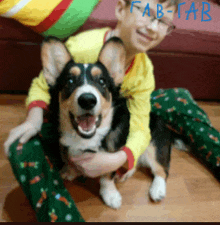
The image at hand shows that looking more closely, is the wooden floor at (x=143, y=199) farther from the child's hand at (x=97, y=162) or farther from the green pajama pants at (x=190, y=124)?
the child's hand at (x=97, y=162)

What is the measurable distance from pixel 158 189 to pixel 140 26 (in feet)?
3.07

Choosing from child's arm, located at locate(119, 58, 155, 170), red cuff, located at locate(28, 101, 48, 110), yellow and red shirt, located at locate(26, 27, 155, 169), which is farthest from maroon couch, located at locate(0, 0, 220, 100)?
red cuff, located at locate(28, 101, 48, 110)

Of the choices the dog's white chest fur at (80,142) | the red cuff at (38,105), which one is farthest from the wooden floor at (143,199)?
the red cuff at (38,105)

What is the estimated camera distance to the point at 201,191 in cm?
137

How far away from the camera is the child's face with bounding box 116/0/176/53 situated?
100 cm

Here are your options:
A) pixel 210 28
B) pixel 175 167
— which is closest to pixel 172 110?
pixel 175 167

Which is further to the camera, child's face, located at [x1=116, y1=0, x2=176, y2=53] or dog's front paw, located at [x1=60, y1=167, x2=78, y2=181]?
dog's front paw, located at [x1=60, y1=167, x2=78, y2=181]

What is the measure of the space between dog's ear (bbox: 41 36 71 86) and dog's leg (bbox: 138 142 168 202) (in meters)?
0.78

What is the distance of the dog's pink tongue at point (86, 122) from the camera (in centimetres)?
94

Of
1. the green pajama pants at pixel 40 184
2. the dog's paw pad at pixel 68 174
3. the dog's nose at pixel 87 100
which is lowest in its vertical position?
the dog's paw pad at pixel 68 174

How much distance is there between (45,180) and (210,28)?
5.46ft

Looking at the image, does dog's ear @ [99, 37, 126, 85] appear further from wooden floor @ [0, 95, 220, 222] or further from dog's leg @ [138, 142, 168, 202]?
wooden floor @ [0, 95, 220, 222]

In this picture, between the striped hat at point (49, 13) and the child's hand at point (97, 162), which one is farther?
the striped hat at point (49, 13)

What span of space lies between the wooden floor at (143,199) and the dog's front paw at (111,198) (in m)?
0.03
